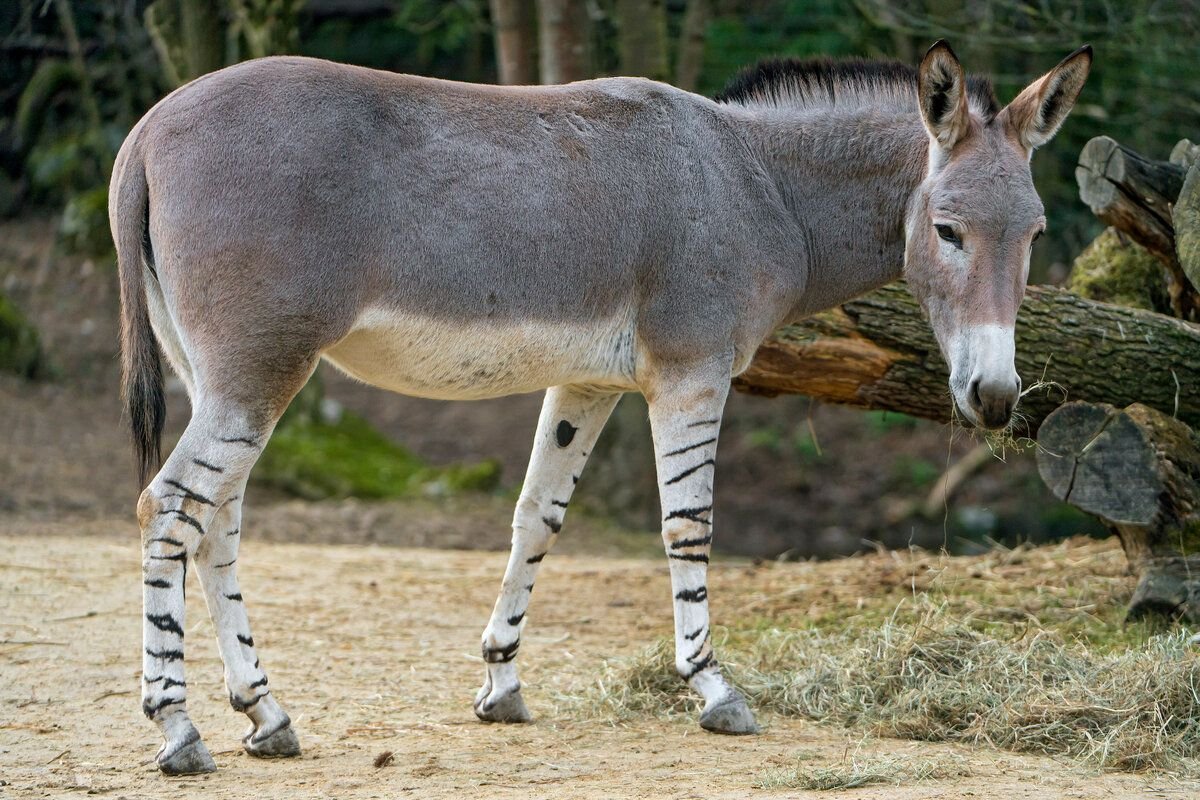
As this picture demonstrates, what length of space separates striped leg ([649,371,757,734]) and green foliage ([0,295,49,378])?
11377 mm

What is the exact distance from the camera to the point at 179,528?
480 centimetres

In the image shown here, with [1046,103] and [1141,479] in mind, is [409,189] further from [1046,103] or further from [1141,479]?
[1141,479]

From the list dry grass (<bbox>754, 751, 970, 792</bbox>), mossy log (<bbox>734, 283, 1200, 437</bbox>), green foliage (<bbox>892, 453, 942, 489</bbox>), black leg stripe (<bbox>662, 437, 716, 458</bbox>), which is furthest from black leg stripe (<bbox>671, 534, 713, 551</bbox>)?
green foliage (<bbox>892, 453, 942, 489</bbox>)

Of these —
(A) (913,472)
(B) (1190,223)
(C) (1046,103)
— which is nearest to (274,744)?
(C) (1046,103)

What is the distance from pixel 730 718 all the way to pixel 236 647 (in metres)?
2.21

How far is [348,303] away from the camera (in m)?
4.91

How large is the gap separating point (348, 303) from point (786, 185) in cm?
230

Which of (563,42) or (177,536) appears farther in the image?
(563,42)

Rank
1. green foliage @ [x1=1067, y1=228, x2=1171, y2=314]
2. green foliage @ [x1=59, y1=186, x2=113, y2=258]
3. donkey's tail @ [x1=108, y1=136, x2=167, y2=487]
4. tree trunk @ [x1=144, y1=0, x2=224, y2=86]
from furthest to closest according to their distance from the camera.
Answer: green foliage @ [x1=59, y1=186, x2=113, y2=258] < tree trunk @ [x1=144, y1=0, x2=224, y2=86] < green foliage @ [x1=1067, y1=228, x2=1171, y2=314] < donkey's tail @ [x1=108, y1=136, x2=167, y2=487]

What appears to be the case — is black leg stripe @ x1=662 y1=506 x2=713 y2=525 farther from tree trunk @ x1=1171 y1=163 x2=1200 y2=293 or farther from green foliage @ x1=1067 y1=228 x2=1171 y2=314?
green foliage @ x1=1067 y1=228 x2=1171 y2=314

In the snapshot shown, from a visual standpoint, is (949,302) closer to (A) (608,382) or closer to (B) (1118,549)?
(A) (608,382)

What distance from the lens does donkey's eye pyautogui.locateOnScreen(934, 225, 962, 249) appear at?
5.42 metres

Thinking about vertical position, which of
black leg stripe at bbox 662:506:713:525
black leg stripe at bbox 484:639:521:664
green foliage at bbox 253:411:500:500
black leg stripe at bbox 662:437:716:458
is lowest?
green foliage at bbox 253:411:500:500

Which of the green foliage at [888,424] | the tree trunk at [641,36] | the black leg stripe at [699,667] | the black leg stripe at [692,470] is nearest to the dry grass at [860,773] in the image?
the black leg stripe at [699,667]
